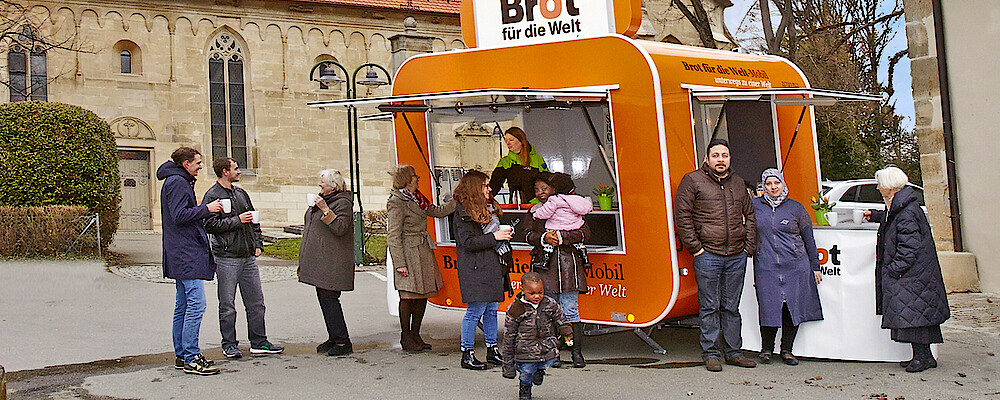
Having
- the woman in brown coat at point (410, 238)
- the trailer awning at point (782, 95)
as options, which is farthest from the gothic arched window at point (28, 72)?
the trailer awning at point (782, 95)

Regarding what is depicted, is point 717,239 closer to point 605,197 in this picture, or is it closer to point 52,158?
point 605,197

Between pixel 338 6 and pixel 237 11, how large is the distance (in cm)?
278

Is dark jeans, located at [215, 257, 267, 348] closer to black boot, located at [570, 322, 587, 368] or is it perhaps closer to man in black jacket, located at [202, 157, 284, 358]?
man in black jacket, located at [202, 157, 284, 358]

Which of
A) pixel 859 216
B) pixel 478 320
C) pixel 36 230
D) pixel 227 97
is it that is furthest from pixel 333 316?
pixel 227 97

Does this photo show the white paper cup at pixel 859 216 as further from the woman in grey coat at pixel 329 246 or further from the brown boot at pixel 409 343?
the woman in grey coat at pixel 329 246

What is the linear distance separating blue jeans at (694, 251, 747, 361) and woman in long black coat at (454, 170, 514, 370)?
1.53 meters

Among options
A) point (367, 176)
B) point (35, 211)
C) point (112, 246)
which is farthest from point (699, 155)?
point (367, 176)

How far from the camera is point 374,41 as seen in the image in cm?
2989

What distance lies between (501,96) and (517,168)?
1.63 meters

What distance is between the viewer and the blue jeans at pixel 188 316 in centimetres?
797

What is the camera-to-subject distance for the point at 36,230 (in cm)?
1620

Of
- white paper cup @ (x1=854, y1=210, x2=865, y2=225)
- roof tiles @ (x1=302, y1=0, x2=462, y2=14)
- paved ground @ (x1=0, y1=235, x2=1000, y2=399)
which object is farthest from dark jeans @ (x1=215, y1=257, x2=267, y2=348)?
roof tiles @ (x1=302, y1=0, x2=462, y2=14)

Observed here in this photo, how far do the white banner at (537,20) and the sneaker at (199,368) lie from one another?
11.9 feet

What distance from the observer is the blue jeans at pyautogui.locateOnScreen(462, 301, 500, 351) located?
809 centimetres
